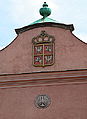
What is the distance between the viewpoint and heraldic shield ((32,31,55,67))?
1258 cm

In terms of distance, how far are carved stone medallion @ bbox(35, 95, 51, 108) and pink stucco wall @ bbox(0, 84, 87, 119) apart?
0.09 metres

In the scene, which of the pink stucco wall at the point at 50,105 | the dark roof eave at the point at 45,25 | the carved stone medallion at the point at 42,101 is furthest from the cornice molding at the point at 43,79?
the dark roof eave at the point at 45,25

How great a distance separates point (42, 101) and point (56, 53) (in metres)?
1.51

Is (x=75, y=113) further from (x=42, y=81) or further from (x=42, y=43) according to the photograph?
(x=42, y=43)

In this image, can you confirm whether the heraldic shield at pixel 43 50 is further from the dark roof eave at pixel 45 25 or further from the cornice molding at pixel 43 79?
the cornice molding at pixel 43 79

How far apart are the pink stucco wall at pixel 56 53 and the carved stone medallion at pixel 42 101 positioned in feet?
2.69

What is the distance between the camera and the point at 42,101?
1224 cm

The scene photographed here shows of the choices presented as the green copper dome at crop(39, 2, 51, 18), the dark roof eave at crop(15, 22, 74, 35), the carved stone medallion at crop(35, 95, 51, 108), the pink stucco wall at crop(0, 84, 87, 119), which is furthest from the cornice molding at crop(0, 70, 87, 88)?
the green copper dome at crop(39, 2, 51, 18)

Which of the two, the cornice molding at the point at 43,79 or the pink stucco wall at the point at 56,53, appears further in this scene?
the pink stucco wall at the point at 56,53

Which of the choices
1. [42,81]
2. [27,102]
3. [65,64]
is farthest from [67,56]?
[27,102]

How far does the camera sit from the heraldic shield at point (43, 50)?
12578 millimetres

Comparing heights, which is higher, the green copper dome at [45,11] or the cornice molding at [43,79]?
the green copper dome at [45,11]

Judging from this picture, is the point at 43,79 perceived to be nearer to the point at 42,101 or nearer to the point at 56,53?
the point at 42,101

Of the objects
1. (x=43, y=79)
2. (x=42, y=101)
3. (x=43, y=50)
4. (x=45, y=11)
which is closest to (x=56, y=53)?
(x=43, y=50)
